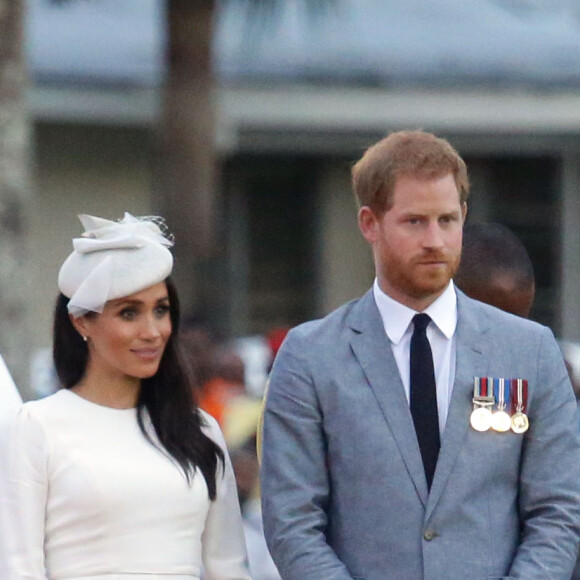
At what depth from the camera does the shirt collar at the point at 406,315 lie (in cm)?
390

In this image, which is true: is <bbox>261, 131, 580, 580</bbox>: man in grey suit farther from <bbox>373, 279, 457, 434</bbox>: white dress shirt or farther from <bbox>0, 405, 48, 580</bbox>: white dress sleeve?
<bbox>0, 405, 48, 580</bbox>: white dress sleeve

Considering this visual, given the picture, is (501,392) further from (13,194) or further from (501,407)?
(13,194)

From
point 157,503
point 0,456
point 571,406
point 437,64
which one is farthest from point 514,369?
point 437,64

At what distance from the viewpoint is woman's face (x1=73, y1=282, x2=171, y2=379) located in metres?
3.98

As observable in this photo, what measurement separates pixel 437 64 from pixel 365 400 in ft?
42.8

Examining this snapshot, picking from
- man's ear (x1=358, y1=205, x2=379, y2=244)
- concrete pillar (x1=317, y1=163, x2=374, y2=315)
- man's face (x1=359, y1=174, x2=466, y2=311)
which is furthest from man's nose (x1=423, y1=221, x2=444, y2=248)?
concrete pillar (x1=317, y1=163, x2=374, y2=315)

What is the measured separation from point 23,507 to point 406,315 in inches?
41.0

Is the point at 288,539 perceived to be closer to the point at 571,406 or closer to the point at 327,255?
the point at 571,406

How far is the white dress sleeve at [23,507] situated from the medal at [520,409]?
1.14 meters

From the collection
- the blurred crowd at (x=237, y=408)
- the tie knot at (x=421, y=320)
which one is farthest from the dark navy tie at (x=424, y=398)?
the blurred crowd at (x=237, y=408)

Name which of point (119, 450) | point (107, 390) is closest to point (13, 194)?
point (107, 390)

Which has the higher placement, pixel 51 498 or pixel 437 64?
pixel 437 64

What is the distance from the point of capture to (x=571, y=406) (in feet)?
12.7

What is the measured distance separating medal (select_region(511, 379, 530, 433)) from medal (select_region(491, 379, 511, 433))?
15 mm
